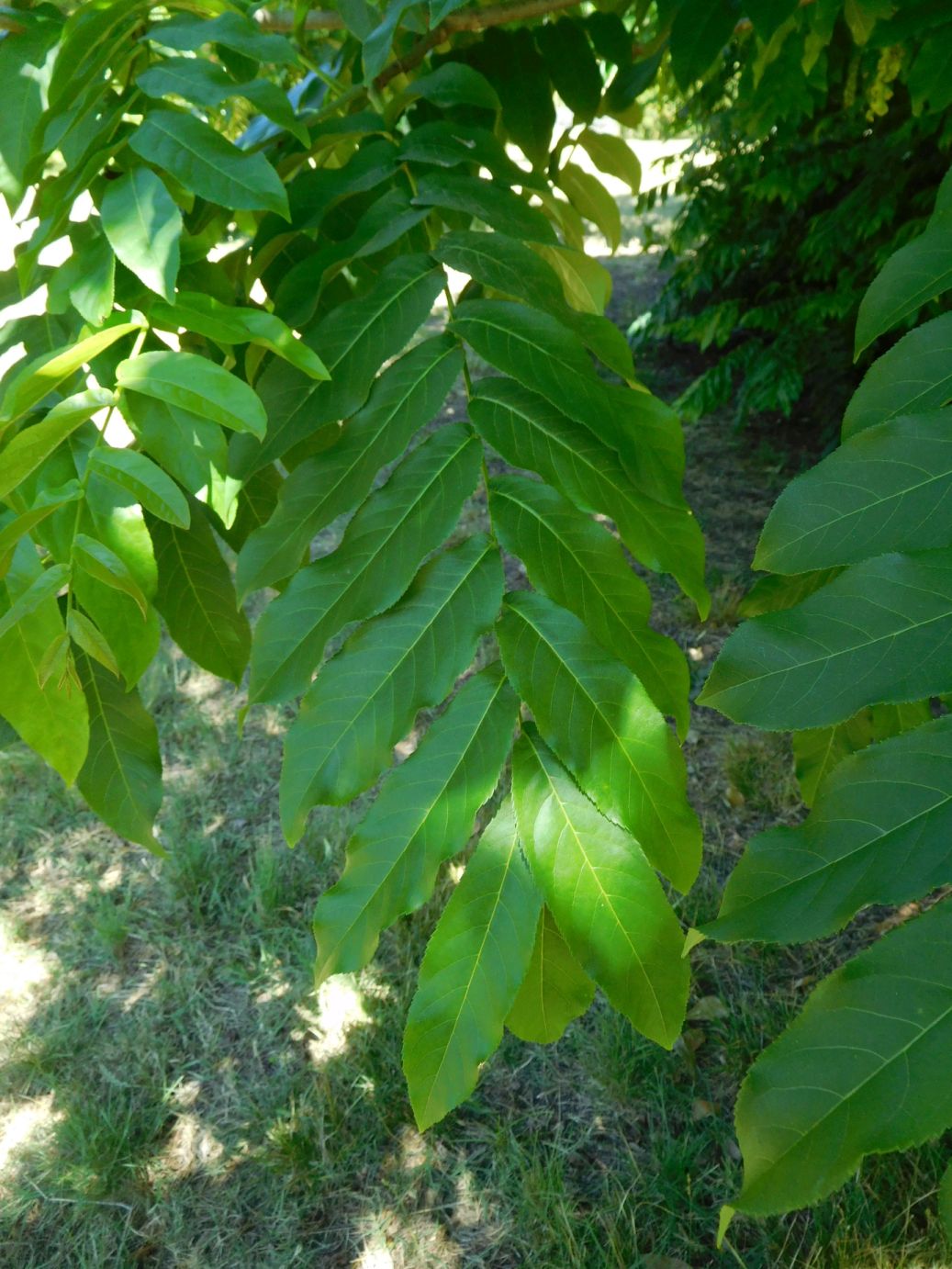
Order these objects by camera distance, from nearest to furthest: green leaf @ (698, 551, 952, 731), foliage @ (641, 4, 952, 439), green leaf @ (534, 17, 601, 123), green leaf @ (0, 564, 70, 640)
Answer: green leaf @ (698, 551, 952, 731) → green leaf @ (0, 564, 70, 640) → green leaf @ (534, 17, 601, 123) → foliage @ (641, 4, 952, 439)

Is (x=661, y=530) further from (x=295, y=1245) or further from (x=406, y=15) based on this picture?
(x=295, y=1245)

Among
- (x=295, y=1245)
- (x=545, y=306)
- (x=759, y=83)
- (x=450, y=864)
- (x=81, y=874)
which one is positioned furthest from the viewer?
(x=81, y=874)

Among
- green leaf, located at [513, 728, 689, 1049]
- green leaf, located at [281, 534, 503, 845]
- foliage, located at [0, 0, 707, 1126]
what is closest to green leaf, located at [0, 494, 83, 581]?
foliage, located at [0, 0, 707, 1126]

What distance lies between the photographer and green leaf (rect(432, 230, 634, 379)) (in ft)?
3.36

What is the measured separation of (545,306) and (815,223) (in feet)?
12.0

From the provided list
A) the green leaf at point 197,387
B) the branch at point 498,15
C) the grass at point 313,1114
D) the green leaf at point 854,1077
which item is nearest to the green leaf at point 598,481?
the green leaf at point 197,387

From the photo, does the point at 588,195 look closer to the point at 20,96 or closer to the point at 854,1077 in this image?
the point at 20,96

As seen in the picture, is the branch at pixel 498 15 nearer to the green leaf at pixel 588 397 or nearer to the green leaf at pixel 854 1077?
the green leaf at pixel 588 397

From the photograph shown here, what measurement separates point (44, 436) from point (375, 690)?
36 centimetres

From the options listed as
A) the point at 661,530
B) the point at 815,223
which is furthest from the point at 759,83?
the point at 815,223

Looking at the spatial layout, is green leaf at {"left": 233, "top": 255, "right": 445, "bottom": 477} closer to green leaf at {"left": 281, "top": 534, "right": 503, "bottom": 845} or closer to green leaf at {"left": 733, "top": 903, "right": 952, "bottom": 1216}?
green leaf at {"left": 281, "top": 534, "right": 503, "bottom": 845}

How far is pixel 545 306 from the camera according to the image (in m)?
1.01

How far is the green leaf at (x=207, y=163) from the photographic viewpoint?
92 centimetres

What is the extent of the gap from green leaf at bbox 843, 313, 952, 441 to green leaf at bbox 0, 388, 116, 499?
24.5 inches
